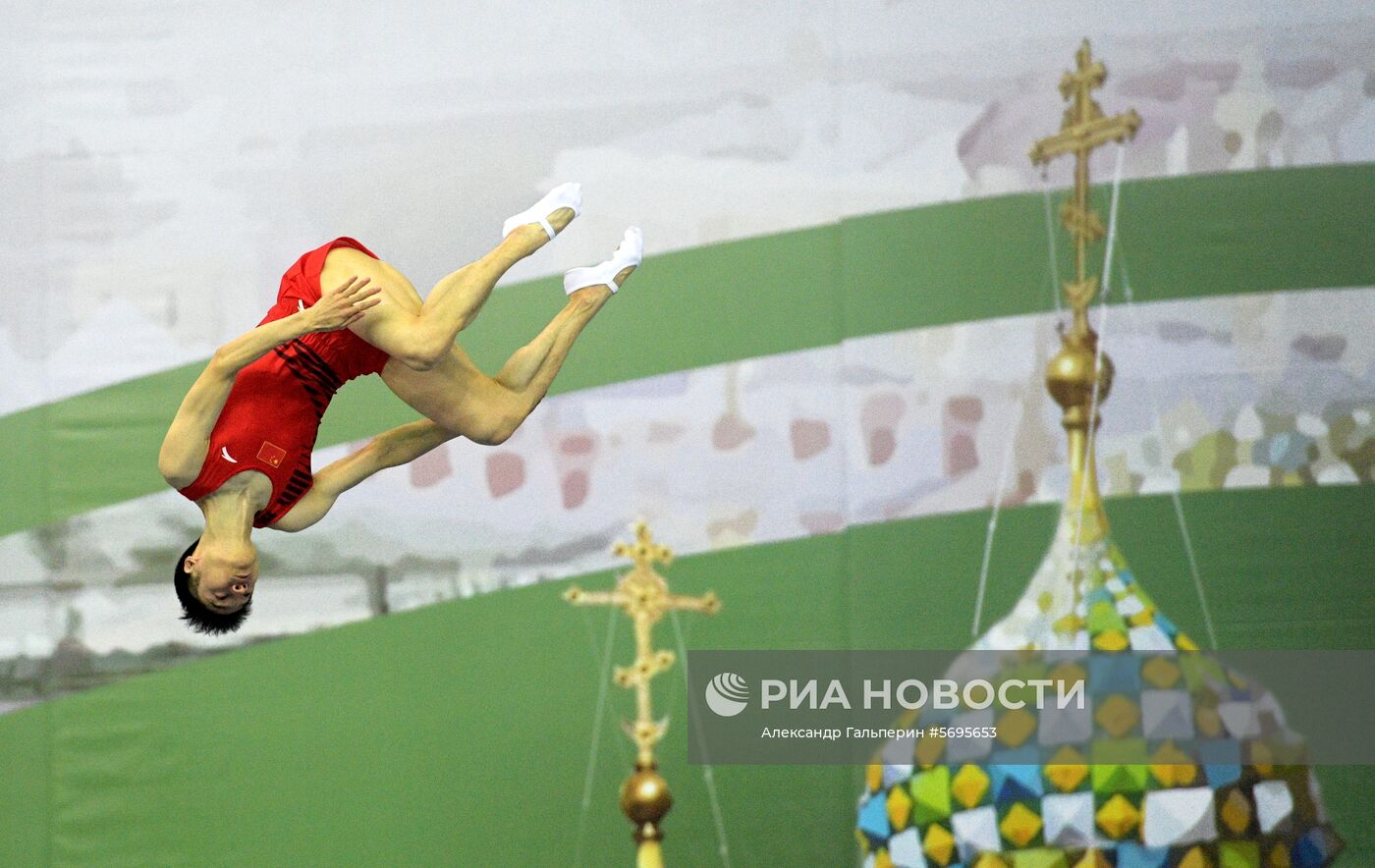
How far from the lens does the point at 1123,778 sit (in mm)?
4586

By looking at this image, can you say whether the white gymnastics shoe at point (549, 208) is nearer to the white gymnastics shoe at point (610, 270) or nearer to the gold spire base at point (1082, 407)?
the white gymnastics shoe at point (610, 270)

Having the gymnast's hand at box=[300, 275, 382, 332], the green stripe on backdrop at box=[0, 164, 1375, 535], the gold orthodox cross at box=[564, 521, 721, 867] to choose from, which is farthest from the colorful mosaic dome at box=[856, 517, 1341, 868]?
the gymnast's hand at box=[300, 275, 382, 332]

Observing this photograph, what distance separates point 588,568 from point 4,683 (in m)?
2.16

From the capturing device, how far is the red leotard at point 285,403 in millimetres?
3715

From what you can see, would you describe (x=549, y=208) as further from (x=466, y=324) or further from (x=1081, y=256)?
(x=1081, y=256)

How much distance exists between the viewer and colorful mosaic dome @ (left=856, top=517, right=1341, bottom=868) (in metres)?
4.57

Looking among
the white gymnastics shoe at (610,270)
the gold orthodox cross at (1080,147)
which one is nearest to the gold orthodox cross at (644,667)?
the white gymnastics shoe at (610,270)

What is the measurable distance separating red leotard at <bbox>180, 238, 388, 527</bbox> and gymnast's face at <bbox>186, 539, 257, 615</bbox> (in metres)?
0.14

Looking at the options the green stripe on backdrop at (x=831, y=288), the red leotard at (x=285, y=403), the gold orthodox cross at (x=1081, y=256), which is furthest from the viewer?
the green stripe on backdrop at (x=831, y=288)

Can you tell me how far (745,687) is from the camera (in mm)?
5641

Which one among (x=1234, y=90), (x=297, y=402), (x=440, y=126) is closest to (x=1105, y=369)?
(x=1234, y=90)

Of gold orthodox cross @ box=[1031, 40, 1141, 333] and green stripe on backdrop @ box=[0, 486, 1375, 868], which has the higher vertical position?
gold orthodox cross @ box=[1031, 40, 1141, 333]

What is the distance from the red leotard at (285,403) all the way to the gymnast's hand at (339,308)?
0.23 metres

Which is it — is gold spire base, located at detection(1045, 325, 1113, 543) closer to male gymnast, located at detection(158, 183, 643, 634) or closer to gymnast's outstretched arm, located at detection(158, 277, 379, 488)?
male gymnast, located at detection(158, 183, 643, 634)
